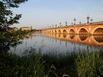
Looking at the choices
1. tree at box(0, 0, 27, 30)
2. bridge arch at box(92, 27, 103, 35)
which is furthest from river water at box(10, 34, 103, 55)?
bridge arch at box(92, 27, 103, 35)

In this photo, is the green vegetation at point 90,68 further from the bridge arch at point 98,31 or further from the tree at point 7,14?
the bridge arch at point 98,31

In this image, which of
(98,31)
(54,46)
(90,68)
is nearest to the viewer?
(90,68)

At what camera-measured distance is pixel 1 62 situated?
8539 mm

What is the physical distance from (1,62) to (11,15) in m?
2.69

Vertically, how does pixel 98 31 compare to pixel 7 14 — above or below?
below

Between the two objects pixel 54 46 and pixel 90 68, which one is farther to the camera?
pixel 54 46

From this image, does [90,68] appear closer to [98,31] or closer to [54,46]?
[54,46]

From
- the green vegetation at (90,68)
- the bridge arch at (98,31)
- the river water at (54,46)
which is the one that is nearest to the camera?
the green vegetation at (90,68)

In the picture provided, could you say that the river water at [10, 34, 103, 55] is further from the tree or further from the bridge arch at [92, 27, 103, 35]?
the bridge arch at [92, 27, 103, 35]

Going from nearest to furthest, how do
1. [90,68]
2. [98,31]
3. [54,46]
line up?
[90,68], [54,46], [98,31]

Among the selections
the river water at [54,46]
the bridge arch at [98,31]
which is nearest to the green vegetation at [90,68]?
the river water at [54,46]

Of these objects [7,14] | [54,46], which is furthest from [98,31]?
[7,14]

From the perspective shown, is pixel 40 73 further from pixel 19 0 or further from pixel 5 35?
pixel 19 0

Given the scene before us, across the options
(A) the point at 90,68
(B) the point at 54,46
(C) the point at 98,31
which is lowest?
(C) the point at 98,31
